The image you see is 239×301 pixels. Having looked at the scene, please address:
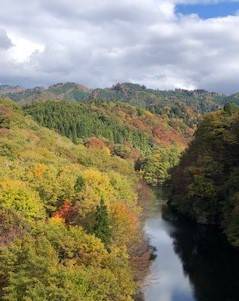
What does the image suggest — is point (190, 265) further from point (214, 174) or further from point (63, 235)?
point (63, 235)

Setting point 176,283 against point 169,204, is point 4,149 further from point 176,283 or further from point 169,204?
point 176,283

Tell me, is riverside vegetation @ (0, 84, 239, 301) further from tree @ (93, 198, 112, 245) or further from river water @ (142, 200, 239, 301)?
river water @ (142, 200, 239, 301)

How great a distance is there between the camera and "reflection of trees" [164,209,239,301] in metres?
56.0

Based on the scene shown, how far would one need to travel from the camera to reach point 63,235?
44.8m

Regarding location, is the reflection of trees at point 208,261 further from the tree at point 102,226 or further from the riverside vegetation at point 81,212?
the tree at point 102,226

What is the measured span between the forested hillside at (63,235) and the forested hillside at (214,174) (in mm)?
13981

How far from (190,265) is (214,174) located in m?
25.3

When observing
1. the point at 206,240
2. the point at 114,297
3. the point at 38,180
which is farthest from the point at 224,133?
the point at 114,297

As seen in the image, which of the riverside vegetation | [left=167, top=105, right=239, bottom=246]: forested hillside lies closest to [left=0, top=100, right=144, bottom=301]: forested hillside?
the riverside vegetation

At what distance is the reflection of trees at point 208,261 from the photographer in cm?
5604

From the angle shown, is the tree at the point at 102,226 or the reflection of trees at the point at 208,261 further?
the reflection of trees at the point at 208,261

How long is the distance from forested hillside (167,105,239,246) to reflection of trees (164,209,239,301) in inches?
133

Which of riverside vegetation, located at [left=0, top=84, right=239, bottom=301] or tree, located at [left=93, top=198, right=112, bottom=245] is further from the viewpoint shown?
tree, located at [left=93, top=198, right=112, bottom=245]

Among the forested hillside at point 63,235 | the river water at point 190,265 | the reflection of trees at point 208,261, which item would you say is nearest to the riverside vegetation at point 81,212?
the forested hillside at point 63,235
